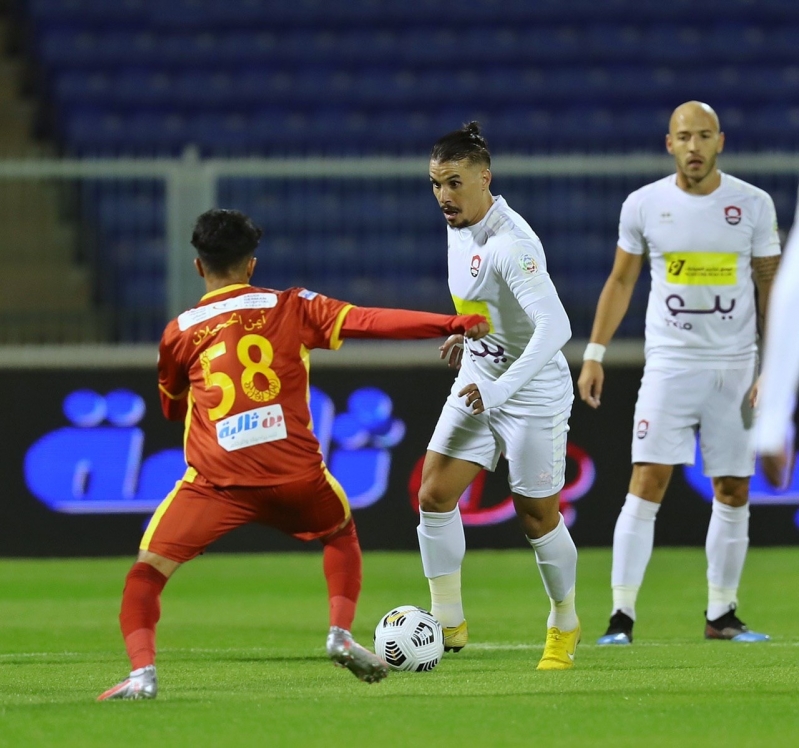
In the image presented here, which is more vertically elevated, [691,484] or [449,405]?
[449,405]

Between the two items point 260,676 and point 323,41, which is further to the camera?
point 323,41

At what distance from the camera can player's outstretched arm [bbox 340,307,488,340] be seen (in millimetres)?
4855

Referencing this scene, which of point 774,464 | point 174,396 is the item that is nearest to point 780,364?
point 774,464

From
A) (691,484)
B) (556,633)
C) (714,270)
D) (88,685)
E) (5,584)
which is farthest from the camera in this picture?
(691,484)

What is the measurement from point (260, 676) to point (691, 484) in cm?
511

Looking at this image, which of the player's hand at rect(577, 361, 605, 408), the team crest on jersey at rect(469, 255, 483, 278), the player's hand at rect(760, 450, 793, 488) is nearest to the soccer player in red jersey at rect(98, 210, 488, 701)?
the team crest on jersey at rect(469, 255, 483, 278)

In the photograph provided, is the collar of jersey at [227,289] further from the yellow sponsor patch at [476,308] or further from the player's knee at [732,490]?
the player's knee at [732,490]

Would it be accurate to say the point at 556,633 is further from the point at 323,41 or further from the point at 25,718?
the point at 323,41

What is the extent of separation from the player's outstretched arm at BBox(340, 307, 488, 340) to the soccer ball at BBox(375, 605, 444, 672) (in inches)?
48.4

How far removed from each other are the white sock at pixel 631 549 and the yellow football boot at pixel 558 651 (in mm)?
947

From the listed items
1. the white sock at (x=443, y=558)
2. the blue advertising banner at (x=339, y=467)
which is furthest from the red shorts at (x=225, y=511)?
the blue advertising banner at (x=339, y=467)

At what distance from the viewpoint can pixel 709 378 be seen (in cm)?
684

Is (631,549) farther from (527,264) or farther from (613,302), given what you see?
(527,264)

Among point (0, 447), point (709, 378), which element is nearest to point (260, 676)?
point (709, 378)
